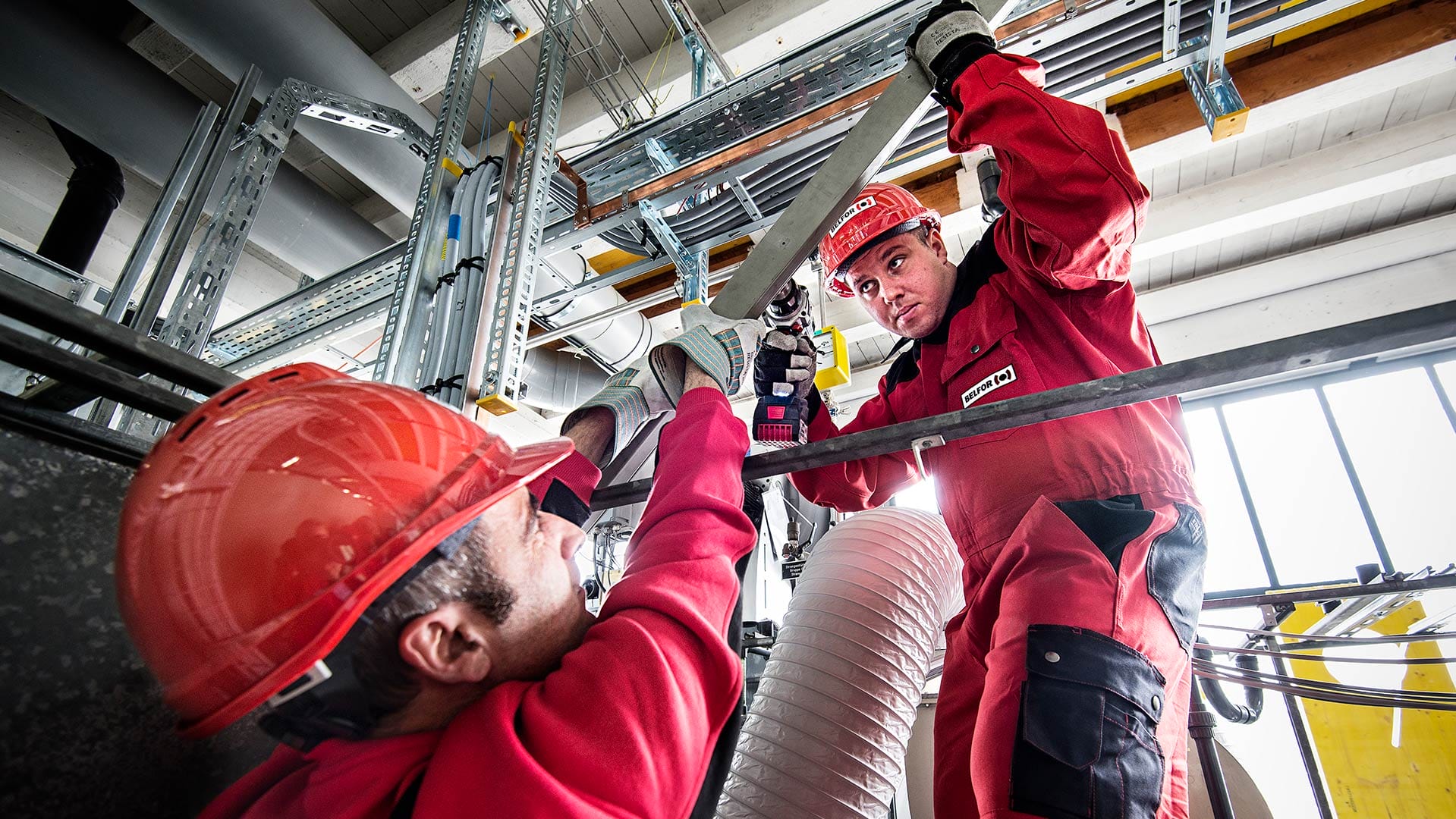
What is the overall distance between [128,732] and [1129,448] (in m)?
1.67

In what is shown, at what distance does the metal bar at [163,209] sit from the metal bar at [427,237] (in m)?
1.08

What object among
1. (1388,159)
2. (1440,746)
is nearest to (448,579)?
(1388,159)

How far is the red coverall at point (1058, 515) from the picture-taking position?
39.1 inches

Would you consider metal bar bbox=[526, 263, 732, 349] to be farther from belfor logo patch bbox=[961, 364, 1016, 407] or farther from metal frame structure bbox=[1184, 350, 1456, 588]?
metal frame structure bbox=[1184, 350, 1456, 588]

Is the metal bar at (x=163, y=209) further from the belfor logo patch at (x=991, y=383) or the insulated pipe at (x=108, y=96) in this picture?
the belfor logo patch at (x=991, y=383)

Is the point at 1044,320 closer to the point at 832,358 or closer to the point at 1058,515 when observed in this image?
the point at 1058,515

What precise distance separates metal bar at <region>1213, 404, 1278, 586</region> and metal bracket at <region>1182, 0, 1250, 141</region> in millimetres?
6014

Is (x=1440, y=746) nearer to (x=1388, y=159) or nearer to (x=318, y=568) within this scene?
(x=1388, y=159)

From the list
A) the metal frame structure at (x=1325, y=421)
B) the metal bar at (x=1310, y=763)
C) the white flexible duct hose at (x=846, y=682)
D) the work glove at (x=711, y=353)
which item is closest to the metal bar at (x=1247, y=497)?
the metal frame structure at (x=1325, y=421)

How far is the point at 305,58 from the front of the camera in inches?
103

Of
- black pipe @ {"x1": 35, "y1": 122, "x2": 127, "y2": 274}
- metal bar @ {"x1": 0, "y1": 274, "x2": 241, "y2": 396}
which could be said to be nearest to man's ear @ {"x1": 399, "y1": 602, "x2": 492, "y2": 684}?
metal bar @ {"x1": 0, "y1": 274, "x2": 241, "y2": 396}

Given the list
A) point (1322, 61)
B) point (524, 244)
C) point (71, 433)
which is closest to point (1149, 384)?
point (71, 433)

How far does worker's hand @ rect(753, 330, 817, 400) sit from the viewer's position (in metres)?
1.59

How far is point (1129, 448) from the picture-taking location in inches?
49.6
